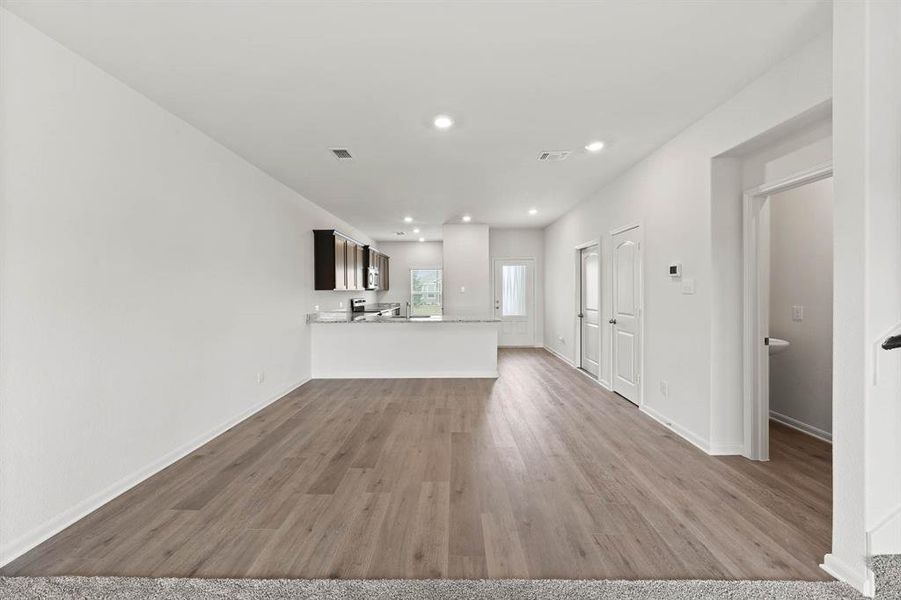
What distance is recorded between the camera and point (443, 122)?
3127mm

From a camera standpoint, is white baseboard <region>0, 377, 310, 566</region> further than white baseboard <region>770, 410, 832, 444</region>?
No

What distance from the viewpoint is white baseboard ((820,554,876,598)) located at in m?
1.66

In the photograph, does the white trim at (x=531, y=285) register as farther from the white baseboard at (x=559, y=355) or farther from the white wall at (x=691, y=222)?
the white wall at (x=691, y=222)

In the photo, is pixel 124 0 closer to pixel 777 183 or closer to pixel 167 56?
pixel 167 56

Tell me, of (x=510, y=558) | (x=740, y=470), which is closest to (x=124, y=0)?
(x=510, y=558)

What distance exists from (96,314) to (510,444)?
2979 millimetres

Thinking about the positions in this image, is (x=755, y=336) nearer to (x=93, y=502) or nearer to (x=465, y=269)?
(x=93, y=502)

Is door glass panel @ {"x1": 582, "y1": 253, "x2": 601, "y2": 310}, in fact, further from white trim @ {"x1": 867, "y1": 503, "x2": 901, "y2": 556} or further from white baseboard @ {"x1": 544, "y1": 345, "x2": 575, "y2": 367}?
white trim @ {"x1": 867, "y1": 503, "x2": 901, "y2": 556}

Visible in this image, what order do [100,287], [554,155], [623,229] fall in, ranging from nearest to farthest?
[100,287] < [554,155] < [623,229]

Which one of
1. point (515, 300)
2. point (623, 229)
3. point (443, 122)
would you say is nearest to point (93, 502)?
point (443, 122)

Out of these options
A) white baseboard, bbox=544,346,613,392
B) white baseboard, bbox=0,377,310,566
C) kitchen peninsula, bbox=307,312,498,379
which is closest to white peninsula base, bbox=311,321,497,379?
kitchen peninsula, bbox=307,312,498,379

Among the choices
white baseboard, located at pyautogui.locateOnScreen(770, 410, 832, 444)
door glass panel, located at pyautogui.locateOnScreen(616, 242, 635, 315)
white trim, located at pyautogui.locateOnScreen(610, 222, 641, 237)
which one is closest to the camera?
white baseboard, located at pyautogui.locateOnScreen(770, 410, 832, 444)

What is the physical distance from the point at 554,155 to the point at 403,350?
3358mm

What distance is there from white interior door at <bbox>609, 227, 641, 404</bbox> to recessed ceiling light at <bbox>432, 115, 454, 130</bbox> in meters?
2.44
